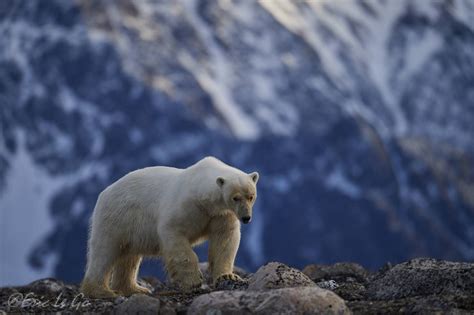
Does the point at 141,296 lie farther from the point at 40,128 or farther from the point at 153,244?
the point at 40,128

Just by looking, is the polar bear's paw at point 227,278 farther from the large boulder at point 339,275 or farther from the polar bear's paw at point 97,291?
the polar bear's paw at point 97,291

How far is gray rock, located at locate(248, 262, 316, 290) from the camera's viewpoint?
11484mm

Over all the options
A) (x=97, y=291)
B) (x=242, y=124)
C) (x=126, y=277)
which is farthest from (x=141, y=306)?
(x=242, y=124)

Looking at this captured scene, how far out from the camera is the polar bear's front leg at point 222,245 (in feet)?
45.5

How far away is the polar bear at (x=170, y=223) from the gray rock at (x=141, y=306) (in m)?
2.86

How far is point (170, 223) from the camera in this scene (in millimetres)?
13844

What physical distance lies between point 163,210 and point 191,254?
80 cm

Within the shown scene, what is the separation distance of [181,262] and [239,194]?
121 centimetres

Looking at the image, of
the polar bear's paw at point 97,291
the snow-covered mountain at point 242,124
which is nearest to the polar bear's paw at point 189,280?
the polar bear's paw at point 97,291

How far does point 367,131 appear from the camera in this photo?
148750mm

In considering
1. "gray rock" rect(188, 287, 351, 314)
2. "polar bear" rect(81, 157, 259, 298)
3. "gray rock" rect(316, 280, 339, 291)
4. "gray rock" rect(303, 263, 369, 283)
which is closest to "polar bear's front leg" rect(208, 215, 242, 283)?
"polar bear" rect(81, 157, 259, 298)

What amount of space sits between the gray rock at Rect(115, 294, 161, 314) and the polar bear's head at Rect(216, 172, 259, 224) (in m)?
2.86

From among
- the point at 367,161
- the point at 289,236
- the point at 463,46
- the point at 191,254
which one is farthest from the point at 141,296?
the point at 463,46

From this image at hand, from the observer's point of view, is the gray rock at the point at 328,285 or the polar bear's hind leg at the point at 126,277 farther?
the polar bear's hind leg at the point at 126,277
